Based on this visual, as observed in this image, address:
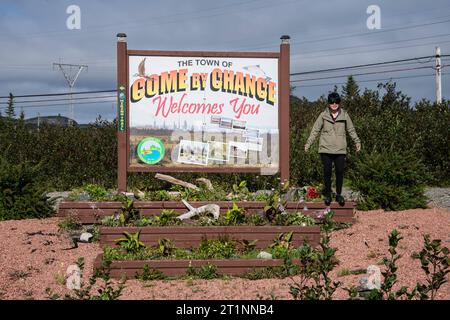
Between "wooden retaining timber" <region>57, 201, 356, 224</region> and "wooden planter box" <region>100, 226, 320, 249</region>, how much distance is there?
1.11 meters

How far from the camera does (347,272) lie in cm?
702

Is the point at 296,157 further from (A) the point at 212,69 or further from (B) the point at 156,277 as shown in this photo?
(B) the point at 156,277

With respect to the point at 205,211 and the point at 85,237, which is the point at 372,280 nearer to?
the point at 205,211

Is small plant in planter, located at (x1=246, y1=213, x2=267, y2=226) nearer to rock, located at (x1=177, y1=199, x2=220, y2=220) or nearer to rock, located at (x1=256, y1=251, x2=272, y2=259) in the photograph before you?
rock, located at (x1=177, y1=199, x2=220, y2=220)

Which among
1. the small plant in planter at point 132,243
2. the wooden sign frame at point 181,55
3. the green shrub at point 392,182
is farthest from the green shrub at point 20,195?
the green shrub at point 392,182

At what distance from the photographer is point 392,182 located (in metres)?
10.8

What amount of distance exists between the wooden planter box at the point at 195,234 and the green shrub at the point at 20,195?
3.57m

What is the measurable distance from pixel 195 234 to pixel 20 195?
4.85m

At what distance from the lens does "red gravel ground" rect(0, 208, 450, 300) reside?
6.45m

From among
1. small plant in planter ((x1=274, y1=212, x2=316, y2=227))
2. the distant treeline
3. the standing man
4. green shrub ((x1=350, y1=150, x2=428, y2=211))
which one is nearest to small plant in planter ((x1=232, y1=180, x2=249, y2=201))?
small plant in planter ((x1=274, y1=212, x2=316, y2=227))

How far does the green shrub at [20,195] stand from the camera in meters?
11.4

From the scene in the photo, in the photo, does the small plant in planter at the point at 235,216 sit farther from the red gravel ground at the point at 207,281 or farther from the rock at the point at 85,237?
the rock at the point at 85,237
